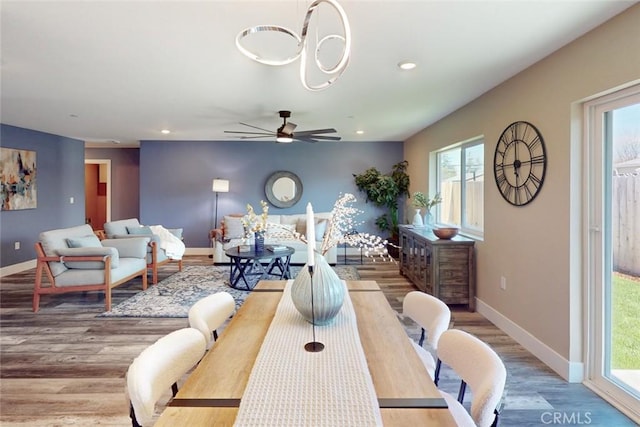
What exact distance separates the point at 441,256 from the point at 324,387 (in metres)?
3.19

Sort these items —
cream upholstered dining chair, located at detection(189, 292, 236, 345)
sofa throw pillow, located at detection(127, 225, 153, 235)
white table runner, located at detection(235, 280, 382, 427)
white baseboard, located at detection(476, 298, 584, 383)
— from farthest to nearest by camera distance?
sofa throw pillow, located at detection(127, 225, 153, 235) < white baseboard, located at detection(476, 298, 584, 383) < cream upholstered dining chair, located at detection(189, 292, 236, 345) < white table runner, located at detection(235, 280, 382, 427)

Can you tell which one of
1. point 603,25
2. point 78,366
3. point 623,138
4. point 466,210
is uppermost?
point 603,25

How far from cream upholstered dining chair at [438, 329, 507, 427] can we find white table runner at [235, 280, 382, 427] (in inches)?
15.2

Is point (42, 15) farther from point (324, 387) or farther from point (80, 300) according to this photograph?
point (80, 300)

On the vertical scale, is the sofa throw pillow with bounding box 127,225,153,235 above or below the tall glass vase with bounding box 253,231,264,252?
above

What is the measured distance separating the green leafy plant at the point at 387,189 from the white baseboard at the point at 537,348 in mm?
3546

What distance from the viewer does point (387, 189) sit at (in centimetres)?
698

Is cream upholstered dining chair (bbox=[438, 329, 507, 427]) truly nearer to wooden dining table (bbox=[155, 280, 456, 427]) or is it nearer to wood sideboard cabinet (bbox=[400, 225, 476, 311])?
wooden dining table (bbox=[155, 280, 456, 427])

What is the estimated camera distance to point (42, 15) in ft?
6.94

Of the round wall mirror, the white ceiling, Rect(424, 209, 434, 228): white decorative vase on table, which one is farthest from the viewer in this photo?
the round wall mirror

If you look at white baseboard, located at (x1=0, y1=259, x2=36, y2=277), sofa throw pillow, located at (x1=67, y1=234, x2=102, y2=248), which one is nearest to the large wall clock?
sofa throw pillow, located at (x1=67, y1=234, x2=102, y2=248)

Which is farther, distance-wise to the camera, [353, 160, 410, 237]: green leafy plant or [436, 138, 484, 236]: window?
[353, 160, 410, 237]: green leafy plant

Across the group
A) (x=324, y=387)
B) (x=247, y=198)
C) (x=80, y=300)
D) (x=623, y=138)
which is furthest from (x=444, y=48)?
(x=247, y=198)

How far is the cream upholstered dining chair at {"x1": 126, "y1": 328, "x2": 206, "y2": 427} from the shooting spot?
3.59ft
